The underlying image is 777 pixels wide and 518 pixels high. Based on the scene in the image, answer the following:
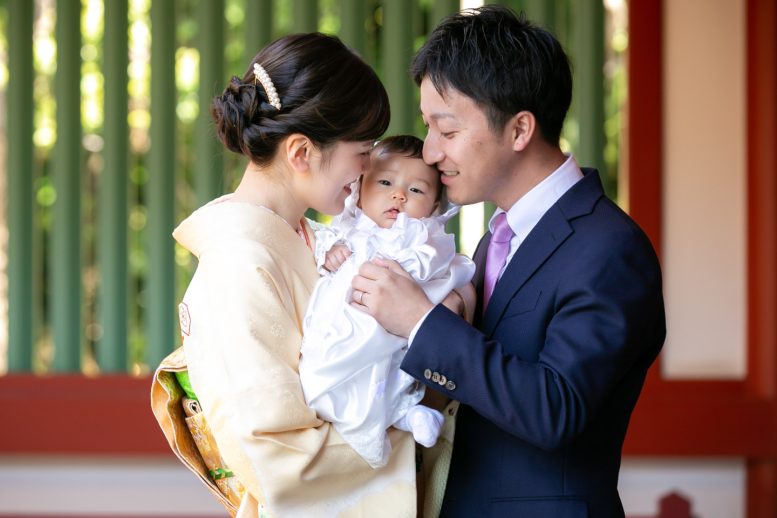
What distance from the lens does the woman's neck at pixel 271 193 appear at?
2.09 meters

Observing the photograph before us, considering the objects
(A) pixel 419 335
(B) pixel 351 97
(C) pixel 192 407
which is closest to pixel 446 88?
(B) pixel 351 97

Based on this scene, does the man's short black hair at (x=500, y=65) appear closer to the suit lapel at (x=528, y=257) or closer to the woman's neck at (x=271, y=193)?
the suit lapel at (x=528, y=257)

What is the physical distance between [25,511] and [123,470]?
453 millimetres

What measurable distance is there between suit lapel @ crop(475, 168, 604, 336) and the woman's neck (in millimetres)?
450

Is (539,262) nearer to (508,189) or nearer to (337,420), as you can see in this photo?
(508,189)

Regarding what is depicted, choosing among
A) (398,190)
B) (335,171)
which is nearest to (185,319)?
(335,171)

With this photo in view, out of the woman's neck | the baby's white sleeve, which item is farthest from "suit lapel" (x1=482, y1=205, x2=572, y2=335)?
the woman's neck

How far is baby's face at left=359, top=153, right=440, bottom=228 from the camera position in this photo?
7.29ft

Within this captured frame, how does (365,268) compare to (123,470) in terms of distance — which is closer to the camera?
(365,268)

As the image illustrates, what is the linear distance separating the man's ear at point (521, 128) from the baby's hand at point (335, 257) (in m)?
0.41

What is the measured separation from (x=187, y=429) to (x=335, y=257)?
474mm

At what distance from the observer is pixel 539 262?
200cm

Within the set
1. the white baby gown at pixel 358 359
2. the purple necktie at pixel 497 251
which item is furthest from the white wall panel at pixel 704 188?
the white baby gown at pixel 358 359

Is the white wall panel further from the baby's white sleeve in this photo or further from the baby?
the baby's white sleeve
